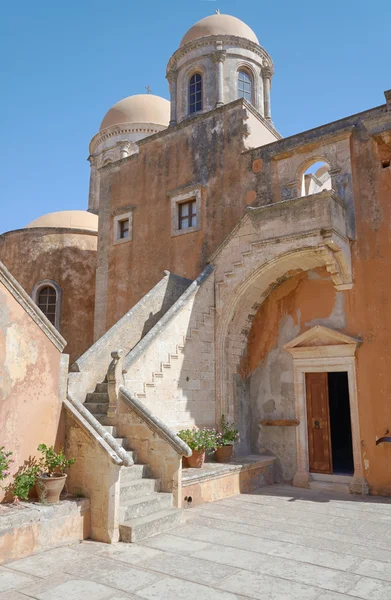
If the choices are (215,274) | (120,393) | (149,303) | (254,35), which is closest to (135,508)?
(120,393)

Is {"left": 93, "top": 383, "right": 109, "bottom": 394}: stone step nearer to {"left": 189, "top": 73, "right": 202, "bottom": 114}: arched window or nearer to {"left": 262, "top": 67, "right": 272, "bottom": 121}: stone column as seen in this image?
{"left": 189, "top": 73, "right": 202, "bottom": 114}: arched window

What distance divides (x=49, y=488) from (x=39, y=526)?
0.51 m

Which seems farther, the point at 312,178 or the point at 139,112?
the point at 139,112

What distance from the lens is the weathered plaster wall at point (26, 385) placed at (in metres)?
6.15

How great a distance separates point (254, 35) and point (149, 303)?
1240 centimetres

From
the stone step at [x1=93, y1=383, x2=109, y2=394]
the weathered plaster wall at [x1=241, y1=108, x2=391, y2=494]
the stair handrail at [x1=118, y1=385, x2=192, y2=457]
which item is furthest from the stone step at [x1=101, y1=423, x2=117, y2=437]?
the weathered plaster wall at [x1=241, y1=108, x2=391, y2=494]

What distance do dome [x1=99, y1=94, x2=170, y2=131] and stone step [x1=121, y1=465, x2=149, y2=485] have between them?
21743 mm

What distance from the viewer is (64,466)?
656cm

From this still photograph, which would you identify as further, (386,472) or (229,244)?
(229,244)

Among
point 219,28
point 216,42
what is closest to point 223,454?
point 216,42

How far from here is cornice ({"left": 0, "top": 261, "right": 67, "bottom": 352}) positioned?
20.4ft

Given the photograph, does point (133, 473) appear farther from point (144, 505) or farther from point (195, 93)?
point (195, 93)

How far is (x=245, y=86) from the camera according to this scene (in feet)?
54.9

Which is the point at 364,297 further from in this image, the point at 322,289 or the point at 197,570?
the point at 197,570
